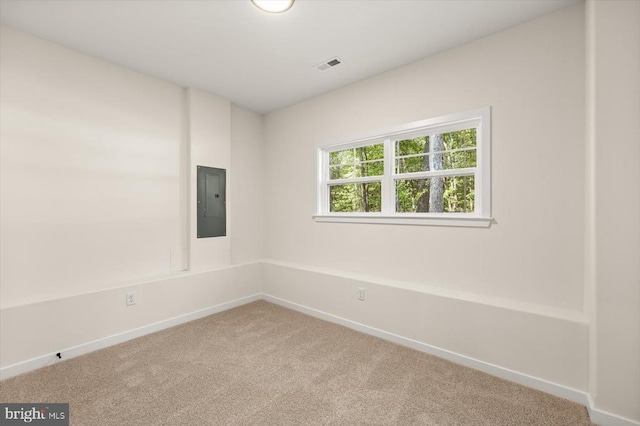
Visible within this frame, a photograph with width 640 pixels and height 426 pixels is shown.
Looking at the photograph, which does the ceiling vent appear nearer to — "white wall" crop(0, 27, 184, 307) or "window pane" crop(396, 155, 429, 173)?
"window pane" crop(396, 155, 429, 173)

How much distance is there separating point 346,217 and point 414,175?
91 centimetres

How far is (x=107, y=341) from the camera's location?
2.60 m

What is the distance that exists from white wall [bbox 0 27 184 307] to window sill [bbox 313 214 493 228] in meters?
1.92

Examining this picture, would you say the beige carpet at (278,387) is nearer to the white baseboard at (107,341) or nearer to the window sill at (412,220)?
the white baseboard at (107,341)

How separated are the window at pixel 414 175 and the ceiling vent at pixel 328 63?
2.72 feet

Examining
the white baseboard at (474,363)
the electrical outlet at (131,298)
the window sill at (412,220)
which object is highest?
the window sill at (412,220)

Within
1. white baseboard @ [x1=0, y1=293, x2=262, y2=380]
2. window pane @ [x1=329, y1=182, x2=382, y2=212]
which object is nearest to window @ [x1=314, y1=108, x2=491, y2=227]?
window pane @ [x1=329, y1=182, x2=382, y2=212]

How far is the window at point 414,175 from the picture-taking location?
2.46 metres

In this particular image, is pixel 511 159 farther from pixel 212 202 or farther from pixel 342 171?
pixel 212 202

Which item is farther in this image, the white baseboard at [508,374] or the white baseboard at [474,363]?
the white baseboard at [474,363]

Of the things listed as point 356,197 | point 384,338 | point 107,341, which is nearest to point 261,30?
point 356,197

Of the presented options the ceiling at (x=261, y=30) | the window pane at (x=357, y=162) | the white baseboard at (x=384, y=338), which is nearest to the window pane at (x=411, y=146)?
the window pane at (x=357, y=162)

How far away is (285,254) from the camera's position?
4.00m

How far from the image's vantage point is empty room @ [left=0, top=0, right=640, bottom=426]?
1720 mm
